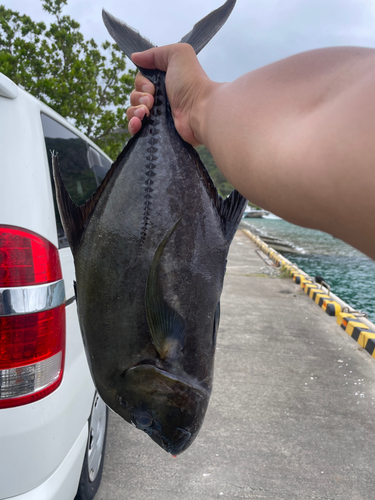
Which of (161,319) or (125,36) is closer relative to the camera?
(161,319)

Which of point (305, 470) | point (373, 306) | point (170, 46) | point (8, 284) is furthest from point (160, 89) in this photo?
point (373, 306)

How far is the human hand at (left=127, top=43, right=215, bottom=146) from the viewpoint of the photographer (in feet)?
3.01

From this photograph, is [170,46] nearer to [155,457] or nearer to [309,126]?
[309,126]

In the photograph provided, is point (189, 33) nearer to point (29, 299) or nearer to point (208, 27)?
point (208, 27)

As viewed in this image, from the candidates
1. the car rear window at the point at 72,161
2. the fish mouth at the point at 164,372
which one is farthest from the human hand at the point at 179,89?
the car rear window at the point at 72,161

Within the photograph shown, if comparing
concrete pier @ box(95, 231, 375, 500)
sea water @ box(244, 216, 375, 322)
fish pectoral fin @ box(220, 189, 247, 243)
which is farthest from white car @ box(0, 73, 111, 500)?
sea water @ box(244, 216, 375, 322)

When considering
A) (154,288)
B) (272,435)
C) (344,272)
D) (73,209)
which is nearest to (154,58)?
(73,209)

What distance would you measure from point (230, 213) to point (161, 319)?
14.3 inches

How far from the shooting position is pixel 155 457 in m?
2.82

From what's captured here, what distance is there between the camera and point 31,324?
148 cm

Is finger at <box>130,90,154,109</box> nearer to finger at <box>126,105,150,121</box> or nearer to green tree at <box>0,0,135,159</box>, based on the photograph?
finger at <box>126,105,150,121</box>

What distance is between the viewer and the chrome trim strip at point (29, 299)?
141 centimetres

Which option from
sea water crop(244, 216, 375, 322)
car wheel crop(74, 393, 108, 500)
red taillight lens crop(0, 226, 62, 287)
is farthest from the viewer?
sea water crop(244, 216, 375, 322)

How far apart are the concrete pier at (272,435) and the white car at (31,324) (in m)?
1.14
